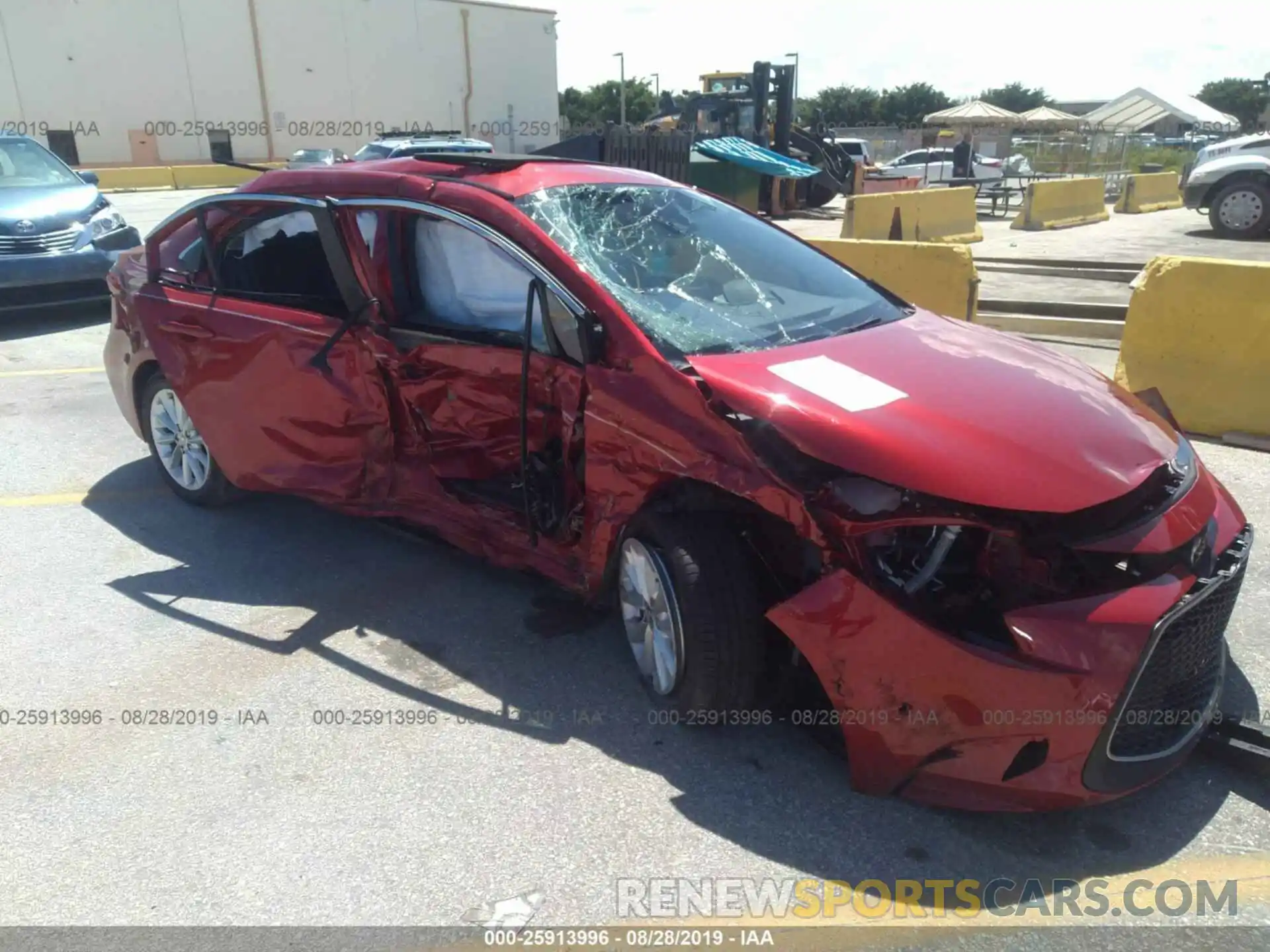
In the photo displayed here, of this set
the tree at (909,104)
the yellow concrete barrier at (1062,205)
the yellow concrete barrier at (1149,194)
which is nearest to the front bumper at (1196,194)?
the yellow concrete barrier at (1062,205)

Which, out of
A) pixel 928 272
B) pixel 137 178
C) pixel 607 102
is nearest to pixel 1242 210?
pixel 928 272

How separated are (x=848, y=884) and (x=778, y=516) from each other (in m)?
0.95

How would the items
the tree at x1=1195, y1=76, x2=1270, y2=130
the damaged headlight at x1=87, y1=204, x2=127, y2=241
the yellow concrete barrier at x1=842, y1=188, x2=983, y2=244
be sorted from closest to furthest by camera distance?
the damaged headlight at x1=87, y1=204, x2=127, y2=241, the yellow concrete barrier at x1=842, y1=188, x2=983, y2=244, the tree at x1=1195, y1=76, x2=1270, y2=130

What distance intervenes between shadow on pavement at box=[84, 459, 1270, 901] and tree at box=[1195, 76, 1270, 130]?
103 m

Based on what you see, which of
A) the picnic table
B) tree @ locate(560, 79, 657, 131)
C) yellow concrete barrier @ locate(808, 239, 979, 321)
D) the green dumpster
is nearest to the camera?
yellow concrete barrier @ locate(808, 239, 979, 321)

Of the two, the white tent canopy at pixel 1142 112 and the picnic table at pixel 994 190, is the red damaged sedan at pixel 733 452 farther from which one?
the white tent canopy at pixel 1142 112

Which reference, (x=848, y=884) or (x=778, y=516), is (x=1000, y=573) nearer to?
(x=778, y=516)

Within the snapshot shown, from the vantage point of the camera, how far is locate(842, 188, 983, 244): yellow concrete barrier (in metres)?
12.8

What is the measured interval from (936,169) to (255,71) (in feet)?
97.3

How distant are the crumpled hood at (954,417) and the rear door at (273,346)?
1.65m

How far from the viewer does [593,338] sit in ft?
10.2

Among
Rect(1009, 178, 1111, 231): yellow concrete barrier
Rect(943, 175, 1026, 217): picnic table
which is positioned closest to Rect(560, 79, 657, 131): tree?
Rect(943, 175, 1026, 217): picnic table

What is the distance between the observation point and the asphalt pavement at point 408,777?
2.55 metres

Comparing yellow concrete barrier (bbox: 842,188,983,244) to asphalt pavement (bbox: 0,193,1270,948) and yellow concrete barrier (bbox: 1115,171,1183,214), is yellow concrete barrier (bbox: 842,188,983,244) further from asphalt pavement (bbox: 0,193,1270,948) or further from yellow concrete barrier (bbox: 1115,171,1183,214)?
asphalt pavement (bbox: 0,193,1270,948)
